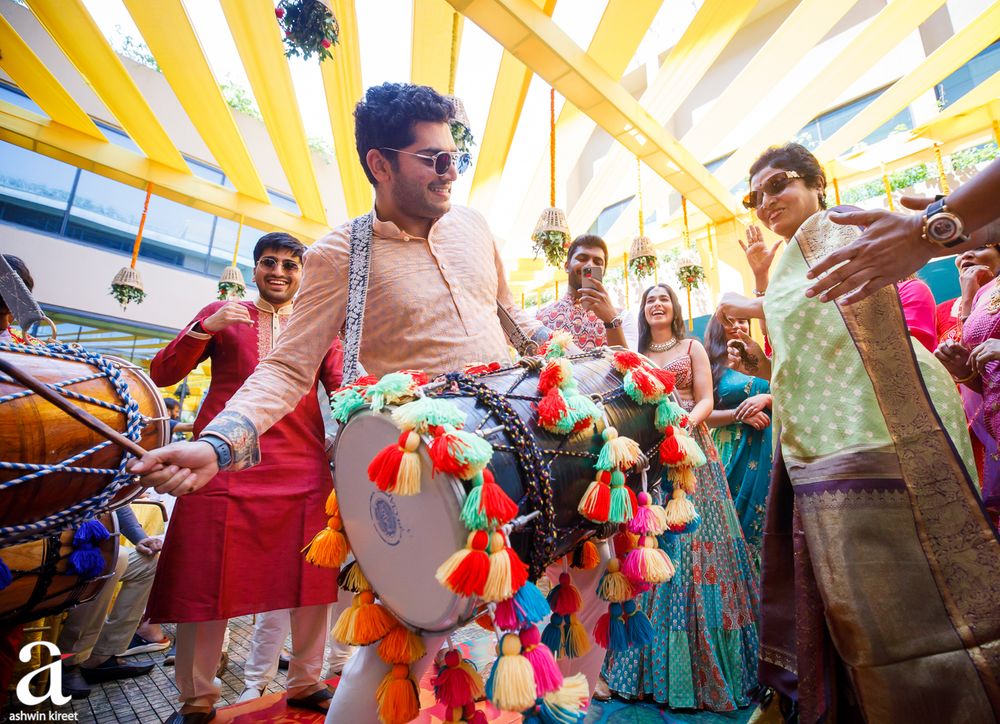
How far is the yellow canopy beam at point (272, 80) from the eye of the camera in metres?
4.48

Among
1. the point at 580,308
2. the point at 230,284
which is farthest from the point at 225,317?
the point at 230,284

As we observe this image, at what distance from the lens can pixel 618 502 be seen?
1129 millimetres

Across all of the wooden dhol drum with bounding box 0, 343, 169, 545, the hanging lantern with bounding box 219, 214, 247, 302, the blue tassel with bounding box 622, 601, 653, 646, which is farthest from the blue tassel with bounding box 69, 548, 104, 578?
the hanging lantern with bounding box 219, 214, 247, 302

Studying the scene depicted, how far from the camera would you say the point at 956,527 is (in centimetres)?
140

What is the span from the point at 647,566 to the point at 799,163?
65.9 inches

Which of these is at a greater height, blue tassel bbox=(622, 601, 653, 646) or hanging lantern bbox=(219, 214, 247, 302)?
hanging lantern bbox=(219, 214, 247, 302)

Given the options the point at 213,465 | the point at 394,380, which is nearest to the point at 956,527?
the point at 394,380

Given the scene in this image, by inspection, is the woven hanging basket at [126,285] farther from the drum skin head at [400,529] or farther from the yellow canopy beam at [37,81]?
the drum skin head at [400,529]

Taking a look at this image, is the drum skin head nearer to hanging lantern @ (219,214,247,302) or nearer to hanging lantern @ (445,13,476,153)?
hanging lantern @ (445,13,476,153)

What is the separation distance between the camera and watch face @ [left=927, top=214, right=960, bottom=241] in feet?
3.65

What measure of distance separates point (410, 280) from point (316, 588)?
153 centimetres

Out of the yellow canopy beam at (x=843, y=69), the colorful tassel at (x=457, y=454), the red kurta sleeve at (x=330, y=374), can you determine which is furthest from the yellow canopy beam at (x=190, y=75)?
the yellow canopy beam at (x=843, y=69)

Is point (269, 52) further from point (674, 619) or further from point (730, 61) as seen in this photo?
point (730, 61)

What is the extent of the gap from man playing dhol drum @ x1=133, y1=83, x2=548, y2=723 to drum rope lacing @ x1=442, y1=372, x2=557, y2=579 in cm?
34
